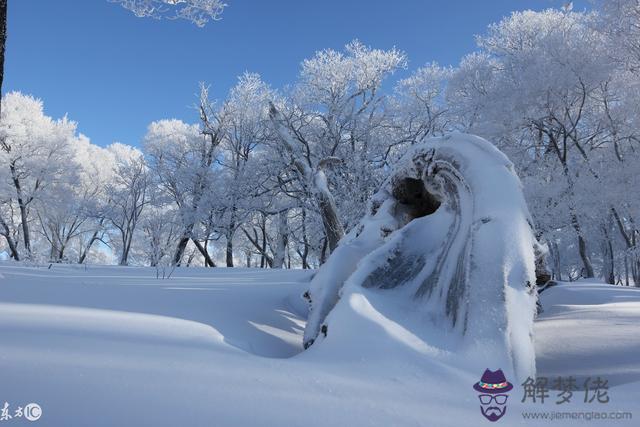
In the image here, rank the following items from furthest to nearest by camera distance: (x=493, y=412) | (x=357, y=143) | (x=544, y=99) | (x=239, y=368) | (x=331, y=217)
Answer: (x=357, y=143), (x=544, y=99), (x=331, y=217), (x=239, y=368), (x=493, y=412)

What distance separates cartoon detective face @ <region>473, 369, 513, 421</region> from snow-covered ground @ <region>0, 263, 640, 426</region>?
3cm

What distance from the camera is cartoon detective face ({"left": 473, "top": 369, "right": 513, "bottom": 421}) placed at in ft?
4.94

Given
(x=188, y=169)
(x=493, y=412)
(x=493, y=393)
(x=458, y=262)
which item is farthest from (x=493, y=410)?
(x=188, y=169)

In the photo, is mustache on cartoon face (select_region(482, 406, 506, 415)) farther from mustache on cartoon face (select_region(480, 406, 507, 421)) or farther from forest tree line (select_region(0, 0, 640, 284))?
forest tree line (select_region(0, 0, 640, 284))

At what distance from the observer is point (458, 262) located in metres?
2.63

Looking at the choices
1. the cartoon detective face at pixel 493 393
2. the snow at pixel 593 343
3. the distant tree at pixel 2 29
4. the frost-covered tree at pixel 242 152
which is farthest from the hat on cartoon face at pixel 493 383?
the frost-covered tree at pixel 242 152

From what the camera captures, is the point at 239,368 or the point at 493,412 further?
the point at 239,368

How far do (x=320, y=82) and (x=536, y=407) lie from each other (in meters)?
15.6

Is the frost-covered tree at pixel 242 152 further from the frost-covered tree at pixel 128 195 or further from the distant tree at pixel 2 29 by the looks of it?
the distant tree at pixel 2 29

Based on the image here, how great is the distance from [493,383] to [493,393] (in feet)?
0.30

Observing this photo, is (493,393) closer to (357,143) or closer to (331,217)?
(331,217)

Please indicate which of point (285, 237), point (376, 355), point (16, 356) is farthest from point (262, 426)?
point (285, 237)

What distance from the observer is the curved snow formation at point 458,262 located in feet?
7.14

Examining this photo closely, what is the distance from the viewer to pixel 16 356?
4.88ft
